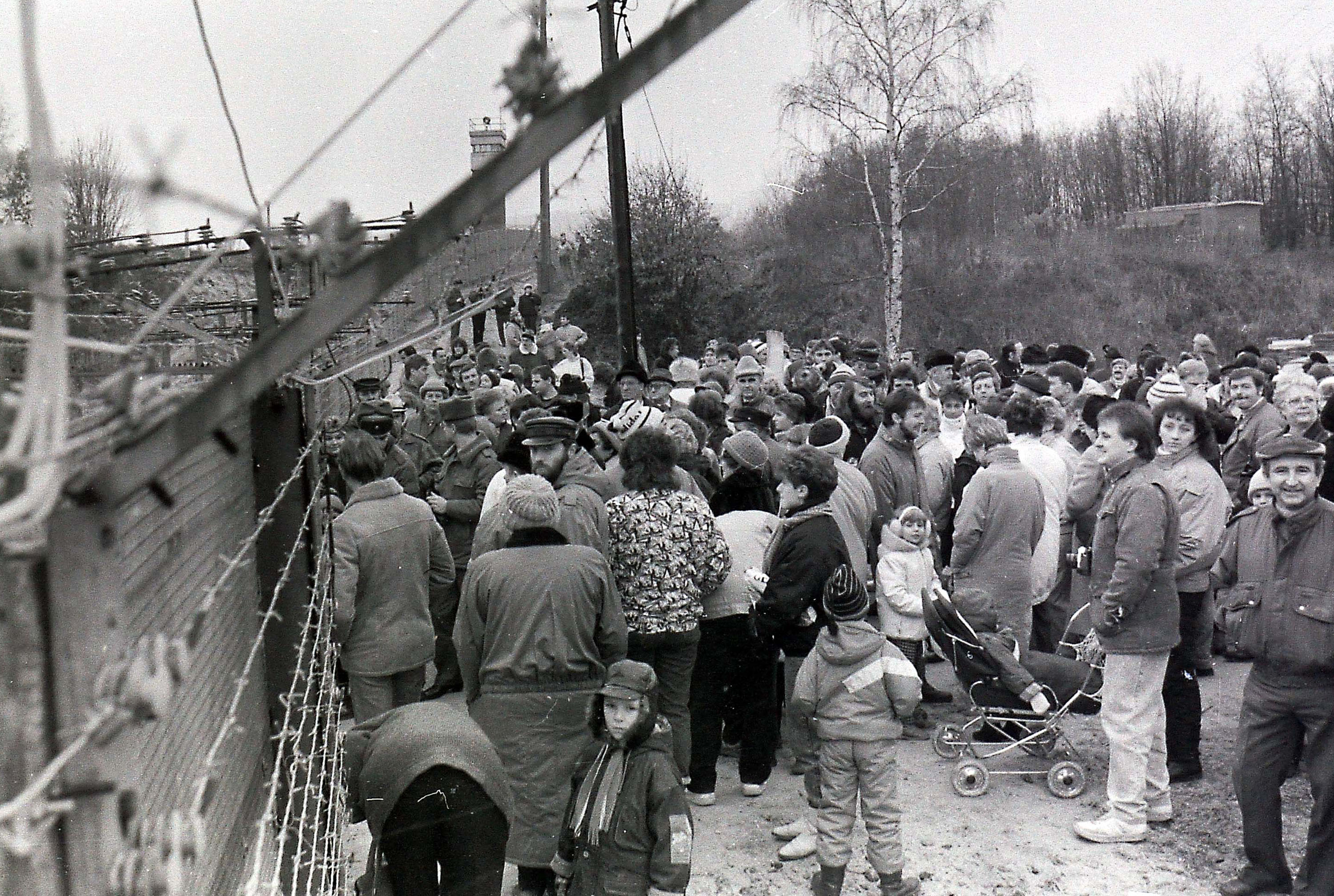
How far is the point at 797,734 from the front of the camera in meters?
6.04

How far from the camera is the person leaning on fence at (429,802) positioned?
143 inches

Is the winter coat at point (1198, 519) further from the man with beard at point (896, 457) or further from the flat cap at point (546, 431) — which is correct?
the flat cap at point (546, 431)

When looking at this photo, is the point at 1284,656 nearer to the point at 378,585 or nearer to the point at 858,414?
the point at 378,585

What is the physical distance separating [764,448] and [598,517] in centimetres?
135

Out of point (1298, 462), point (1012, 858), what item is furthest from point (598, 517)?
point (1298, 462)

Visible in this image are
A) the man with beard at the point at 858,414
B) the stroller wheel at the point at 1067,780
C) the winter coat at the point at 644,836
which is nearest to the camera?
the winter coat at the point at 644,836

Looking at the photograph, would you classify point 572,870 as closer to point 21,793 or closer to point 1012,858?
point 1012,858

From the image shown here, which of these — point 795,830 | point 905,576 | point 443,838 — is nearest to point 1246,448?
point 905,576

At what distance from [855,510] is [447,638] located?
2.69m

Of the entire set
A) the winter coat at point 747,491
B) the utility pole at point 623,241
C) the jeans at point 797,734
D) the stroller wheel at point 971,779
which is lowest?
the stroller wheel at point 971,779

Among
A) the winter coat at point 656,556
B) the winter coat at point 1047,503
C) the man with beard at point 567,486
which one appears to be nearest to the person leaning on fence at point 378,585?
the man with beard at point 567,486

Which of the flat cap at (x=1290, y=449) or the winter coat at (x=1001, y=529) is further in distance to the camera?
the winter coat at (x=1001, y=529)

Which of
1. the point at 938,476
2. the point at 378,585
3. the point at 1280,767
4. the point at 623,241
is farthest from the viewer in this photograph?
the point at 623,241

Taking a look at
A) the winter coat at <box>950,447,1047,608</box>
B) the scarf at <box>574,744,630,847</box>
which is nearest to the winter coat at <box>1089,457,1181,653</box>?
the winter coat at <box>950,447,1047,608</box>
